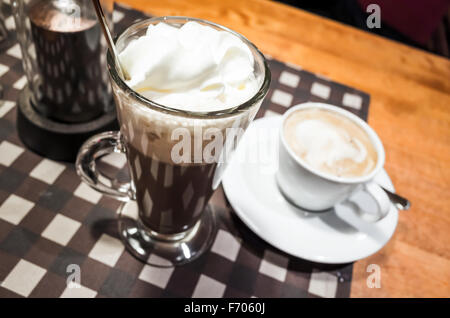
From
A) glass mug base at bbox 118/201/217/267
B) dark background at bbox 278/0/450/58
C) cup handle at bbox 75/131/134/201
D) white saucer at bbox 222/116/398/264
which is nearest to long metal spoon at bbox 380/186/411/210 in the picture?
white saucer at bbox 222/116/398/264

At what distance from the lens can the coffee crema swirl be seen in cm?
60

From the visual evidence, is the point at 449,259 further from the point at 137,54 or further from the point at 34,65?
the point at 34,65

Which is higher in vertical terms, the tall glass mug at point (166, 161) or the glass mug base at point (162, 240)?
the tall glass mug at point (166, 161)

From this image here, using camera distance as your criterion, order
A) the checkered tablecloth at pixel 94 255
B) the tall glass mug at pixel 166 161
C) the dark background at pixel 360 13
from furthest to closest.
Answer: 1. the dark background at pixel 360 13
2. the checkered tablecloth at pixel 94 255
3. the tall glass mug at pixel 166 161

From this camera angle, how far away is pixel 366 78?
934 mm

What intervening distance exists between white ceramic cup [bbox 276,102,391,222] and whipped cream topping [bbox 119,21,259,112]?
0.16 m

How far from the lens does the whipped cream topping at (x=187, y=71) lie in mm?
425

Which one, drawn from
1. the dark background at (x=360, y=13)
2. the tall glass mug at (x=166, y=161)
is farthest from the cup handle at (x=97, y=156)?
the dark background at (x=360, y=13)

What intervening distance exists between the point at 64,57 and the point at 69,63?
11 mm

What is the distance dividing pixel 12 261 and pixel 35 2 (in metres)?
0.33

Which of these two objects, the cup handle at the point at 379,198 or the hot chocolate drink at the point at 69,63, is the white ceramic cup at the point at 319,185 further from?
the hot chocolate drink at the point at 69,63

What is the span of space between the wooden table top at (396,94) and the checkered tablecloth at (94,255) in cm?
12

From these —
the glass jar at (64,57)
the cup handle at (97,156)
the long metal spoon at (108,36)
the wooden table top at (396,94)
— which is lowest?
the wooden table top at (396,94)

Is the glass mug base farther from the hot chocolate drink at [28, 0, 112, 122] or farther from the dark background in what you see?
the dark background
